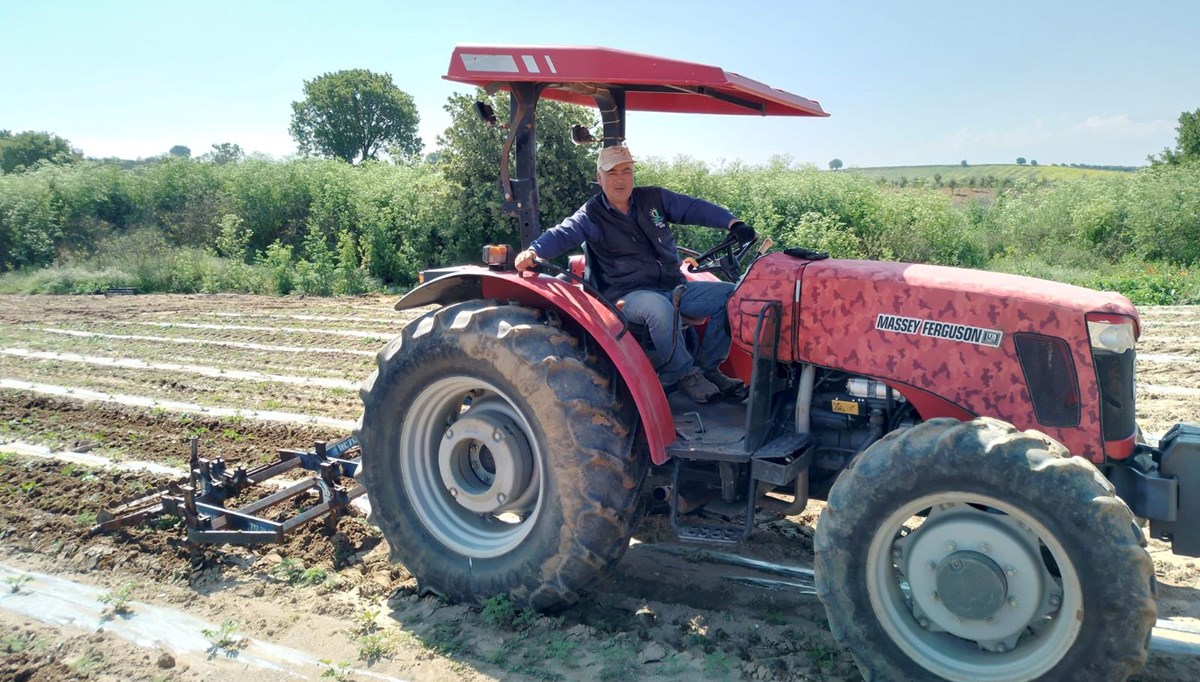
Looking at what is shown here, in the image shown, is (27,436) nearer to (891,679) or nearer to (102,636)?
(102,636)

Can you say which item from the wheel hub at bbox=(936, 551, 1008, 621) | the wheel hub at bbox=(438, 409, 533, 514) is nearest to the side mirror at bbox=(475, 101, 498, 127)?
the wheel hub at bbox=(438, 409, 533, 514)

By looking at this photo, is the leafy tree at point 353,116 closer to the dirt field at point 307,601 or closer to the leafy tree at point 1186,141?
the leafy tree at point 1186,141

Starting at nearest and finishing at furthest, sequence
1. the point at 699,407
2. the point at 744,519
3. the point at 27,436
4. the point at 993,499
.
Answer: the point at 993,499
the point at 744,519
the point at 699,407
the point at 27,436

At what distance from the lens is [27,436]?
6691 millimetres

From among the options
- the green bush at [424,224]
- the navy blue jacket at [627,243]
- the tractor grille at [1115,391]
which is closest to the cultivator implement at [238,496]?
the navy blue jacket at [627,243]

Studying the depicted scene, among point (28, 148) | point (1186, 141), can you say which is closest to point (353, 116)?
point (28, 148)

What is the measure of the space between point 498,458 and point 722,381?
1124 millimetres

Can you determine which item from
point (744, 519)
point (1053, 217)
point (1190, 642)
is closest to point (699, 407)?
point (744, 519)

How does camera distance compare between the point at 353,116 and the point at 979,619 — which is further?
the point at 353,116

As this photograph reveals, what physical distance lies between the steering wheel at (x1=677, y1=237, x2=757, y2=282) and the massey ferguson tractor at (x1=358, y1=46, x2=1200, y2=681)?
6 centimetres

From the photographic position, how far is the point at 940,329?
334 cm

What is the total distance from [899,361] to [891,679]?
118cm

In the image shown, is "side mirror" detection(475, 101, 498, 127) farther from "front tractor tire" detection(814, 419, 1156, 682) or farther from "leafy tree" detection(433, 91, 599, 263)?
"leafy tree" detection(433, 91, 599, 263)

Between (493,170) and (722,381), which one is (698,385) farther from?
(493,170)
